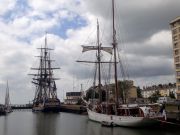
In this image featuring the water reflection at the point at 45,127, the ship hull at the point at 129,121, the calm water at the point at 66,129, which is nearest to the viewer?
the calm water at the point at 66,129

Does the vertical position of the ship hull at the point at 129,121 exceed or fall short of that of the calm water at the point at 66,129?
it exceeds it

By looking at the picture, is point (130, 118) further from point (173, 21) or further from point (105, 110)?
point (173, 21)

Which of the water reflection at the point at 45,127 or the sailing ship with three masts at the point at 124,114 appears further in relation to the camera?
the sailing ship with three masts at the point at 124,114

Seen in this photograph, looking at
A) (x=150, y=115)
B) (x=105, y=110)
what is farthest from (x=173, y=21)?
(x=150, y=115)

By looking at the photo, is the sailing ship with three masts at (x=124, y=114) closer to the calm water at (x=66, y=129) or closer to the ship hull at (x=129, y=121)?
the ship hull at (x=129, y=121)

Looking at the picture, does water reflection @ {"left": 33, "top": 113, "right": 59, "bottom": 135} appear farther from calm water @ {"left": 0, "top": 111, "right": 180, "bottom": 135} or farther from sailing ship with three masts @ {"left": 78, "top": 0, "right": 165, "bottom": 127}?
sailing ship with three masts @ {"left": 78, "top": 0, "right": 165, "bottom": 127}

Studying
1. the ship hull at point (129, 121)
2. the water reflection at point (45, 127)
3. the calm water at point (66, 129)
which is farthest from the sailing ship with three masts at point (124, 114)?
the water reflection at point (45, 127)

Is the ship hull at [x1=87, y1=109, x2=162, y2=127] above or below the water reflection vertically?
above

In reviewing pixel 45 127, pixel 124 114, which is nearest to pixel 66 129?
pixel 45 127

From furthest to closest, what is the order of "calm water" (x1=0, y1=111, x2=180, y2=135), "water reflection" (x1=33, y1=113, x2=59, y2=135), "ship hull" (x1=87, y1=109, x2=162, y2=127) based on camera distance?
"ship hull" (x1=87, y1=109, x2=162, y2=127), "water reflection" (x1=33, y1=113, x2=59, y2=135), "calm water" (x1=0, y1=111, x2=180, y2=135)

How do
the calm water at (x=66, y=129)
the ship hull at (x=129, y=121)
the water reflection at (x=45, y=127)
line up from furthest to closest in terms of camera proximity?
1. the ship hull at (x=129, y=121)
2. the water reflection at (x=45, y=127)
3. the calm water at (x=66, y=129)

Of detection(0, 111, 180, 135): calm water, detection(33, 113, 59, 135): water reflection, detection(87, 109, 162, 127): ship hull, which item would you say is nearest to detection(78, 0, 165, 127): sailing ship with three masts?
detection(87, 109, 162, 127): ship hull

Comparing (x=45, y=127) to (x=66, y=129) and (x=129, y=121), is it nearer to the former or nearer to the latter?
(x=66, y=129)

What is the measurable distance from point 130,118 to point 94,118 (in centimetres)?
1945
